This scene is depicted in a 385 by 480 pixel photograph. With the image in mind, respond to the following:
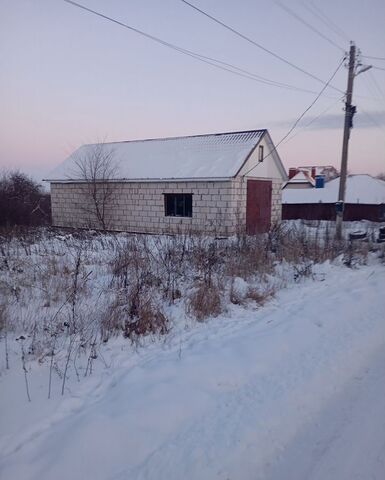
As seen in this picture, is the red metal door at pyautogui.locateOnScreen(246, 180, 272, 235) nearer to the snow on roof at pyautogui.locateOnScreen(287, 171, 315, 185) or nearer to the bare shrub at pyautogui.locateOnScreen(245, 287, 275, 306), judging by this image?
the bare shrub at pyautogui.locateOnScreen(245, 287, 275, 306)

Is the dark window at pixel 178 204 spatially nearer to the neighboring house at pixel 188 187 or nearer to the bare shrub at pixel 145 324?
the neighboring house at pixel 188 187

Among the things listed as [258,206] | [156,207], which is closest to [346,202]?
[258,206]

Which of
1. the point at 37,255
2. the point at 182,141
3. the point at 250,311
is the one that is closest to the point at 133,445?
the point at 250,311

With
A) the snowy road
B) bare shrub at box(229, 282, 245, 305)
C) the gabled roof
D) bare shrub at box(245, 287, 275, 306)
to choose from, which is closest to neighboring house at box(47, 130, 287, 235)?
bare shrub at box(245, 287, 275, 306)

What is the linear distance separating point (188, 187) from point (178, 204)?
101 cm

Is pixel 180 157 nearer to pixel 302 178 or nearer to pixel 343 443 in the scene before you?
pixel 343 443

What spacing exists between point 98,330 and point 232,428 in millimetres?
2173

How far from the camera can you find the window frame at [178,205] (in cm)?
1443

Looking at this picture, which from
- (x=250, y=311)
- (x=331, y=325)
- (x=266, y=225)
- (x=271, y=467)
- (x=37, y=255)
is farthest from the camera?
(x=266, y=225)

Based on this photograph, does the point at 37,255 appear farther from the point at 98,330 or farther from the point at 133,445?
the point at 133,445

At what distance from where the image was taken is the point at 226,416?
2676 millimetres

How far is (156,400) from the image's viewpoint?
9.32 ft

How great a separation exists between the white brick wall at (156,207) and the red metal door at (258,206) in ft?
1.71

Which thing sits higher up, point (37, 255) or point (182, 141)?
point (182, 141)
